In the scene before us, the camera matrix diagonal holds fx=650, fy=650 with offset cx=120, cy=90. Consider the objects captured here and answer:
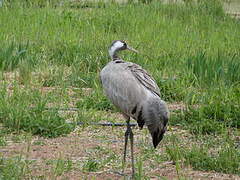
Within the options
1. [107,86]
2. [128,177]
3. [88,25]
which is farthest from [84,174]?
[88,25]

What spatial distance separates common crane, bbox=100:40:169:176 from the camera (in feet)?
14.5

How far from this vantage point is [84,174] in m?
4.49

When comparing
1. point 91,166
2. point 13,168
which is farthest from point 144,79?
point 13,168

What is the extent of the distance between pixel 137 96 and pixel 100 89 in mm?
2033

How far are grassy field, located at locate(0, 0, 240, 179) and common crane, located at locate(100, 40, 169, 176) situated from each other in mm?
337

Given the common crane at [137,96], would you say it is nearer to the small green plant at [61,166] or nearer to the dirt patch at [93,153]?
the dirt patch at [93,153]

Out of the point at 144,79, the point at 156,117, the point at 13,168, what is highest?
the point at 144,79

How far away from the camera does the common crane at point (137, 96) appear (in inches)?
174

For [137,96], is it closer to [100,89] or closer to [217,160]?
[217,160]

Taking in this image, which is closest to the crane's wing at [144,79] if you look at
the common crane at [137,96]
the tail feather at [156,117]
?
the common crane at [137,96]

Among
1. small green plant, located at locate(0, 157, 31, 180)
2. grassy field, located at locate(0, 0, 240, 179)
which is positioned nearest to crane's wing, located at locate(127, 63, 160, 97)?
grassy field, located at locate(0, 0, 240, 179)

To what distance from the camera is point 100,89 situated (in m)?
6.53

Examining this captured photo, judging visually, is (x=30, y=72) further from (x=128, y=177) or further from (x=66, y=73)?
(x=128, y=177)

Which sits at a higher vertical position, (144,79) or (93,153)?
(144,79)
